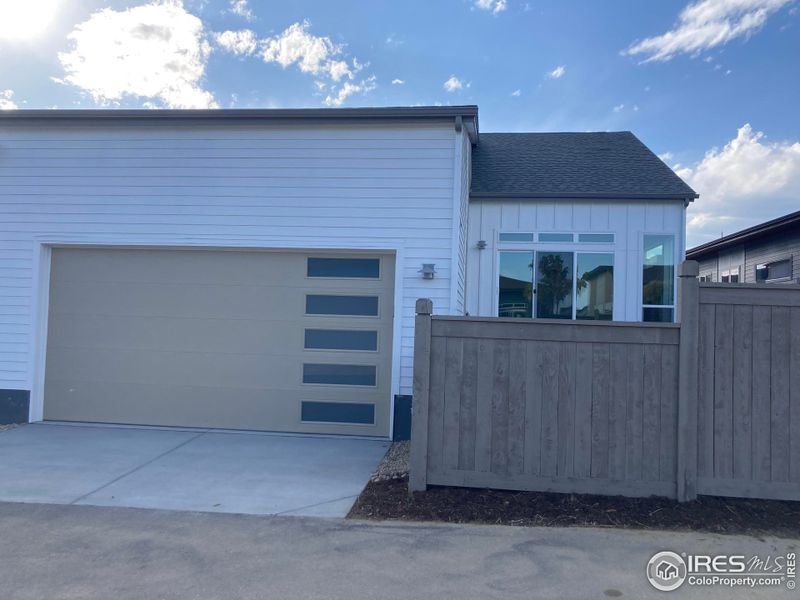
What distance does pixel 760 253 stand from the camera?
685 inches

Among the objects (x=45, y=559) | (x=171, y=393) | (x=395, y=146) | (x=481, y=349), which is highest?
(x=395, y=146)

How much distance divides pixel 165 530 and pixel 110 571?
0.76 meters

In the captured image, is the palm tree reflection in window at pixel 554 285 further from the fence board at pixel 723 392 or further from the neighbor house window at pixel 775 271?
the neighbor house window at pixel 775 271

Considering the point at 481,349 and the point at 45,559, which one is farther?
the point at 481,349

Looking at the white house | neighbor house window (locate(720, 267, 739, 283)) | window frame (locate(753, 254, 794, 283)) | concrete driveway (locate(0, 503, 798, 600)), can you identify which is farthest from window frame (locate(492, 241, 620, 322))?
neighbor house window (locate(720, 267, 739, 283))

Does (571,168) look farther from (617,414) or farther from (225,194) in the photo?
(617,414)

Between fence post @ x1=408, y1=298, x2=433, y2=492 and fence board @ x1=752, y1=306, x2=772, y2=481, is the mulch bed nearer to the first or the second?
fence post @ x1=408, y1=298, x2=433, y2=492

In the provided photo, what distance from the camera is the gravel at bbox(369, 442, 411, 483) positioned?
663 cm

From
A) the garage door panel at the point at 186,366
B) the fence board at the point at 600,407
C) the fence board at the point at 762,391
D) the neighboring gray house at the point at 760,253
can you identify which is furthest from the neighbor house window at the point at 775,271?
the fence board at the point at 600,407

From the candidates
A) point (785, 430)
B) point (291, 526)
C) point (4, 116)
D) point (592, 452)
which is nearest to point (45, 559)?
point (291, 526)

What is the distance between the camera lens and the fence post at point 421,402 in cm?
595

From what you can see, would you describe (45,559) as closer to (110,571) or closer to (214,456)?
(110,571)

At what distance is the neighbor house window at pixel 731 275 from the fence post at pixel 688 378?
47.4 ft

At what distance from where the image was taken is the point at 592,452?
19.1ft
